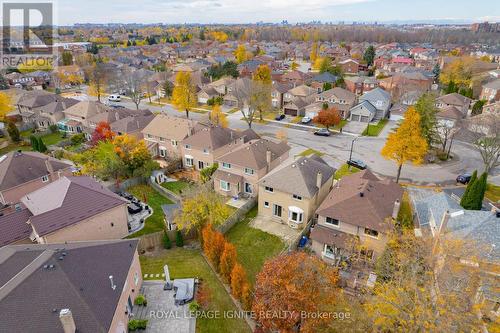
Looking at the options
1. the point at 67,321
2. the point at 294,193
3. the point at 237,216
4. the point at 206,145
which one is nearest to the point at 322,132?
the point at 206,145

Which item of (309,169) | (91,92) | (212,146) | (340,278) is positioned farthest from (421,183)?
(91,92)

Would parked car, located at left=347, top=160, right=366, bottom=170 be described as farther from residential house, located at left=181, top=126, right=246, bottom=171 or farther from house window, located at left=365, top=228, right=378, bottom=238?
house window, located at left=365, top=228, right=378, bottom=238

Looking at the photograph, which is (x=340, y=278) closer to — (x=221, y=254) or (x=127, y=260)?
(x=221, y=254)

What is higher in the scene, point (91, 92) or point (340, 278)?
point (91, 92)

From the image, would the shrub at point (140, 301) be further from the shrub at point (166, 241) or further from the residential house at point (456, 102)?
the residential house at point (456, 102)

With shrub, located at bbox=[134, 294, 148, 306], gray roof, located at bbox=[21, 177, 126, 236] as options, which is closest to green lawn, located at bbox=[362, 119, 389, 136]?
gray roof, located at bbox=[21, 177, 126, 236]

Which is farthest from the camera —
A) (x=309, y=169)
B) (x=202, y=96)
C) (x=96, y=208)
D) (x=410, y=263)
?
(x=202, y=96)

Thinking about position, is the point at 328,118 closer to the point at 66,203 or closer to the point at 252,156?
the point at 252,156

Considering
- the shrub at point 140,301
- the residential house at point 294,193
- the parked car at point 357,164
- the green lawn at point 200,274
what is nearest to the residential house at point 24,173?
the green lawn at point 200,274
